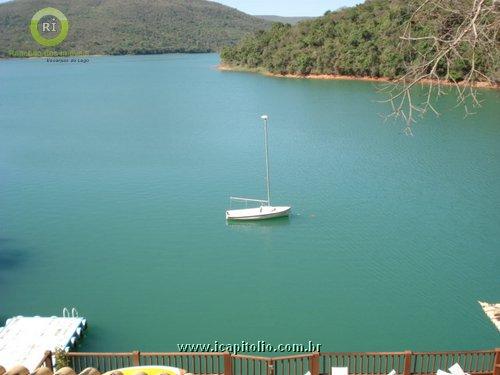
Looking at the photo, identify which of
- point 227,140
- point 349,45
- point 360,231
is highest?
point 349,45

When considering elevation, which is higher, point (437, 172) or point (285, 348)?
point (437, 172)

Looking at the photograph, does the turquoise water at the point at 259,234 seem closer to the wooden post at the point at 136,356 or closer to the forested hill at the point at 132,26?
the wooden post at the point at 136,356

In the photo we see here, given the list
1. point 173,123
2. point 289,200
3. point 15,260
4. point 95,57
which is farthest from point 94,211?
point 95,57

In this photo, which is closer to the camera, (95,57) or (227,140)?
(227,140)

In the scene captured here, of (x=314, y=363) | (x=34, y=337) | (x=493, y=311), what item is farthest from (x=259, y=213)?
(x=314, y=363)

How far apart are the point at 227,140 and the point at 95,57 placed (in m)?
81.6

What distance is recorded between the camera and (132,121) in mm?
29156

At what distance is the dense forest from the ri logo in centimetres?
3820

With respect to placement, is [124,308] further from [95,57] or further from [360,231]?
[95,57]

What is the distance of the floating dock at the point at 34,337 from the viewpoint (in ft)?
23.4

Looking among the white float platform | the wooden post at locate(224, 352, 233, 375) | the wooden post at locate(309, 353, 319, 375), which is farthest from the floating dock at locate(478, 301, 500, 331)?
the white float platform

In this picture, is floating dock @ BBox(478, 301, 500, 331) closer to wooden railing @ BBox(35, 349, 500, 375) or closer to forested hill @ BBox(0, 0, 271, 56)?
wooden railing @ BBox(35, 349, 500, 375)

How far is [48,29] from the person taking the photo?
265ft

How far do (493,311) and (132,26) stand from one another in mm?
117580
